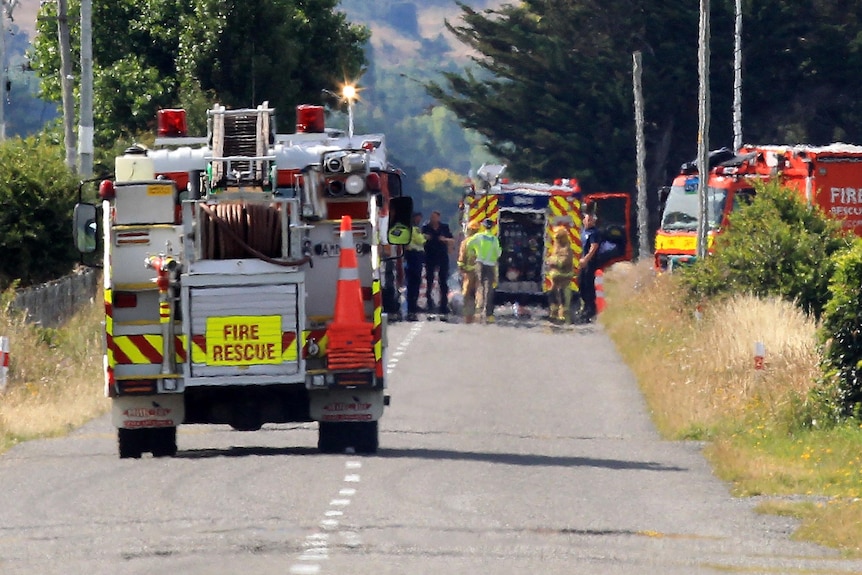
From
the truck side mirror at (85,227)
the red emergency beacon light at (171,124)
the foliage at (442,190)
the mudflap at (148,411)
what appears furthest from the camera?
the foliage at (442,190)

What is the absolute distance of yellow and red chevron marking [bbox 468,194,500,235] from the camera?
38656 mm

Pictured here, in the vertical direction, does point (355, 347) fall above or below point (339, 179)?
below

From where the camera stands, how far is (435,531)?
12.9 metres

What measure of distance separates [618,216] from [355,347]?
51.5 metres

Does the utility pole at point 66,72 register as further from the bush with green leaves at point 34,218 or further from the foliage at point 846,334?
the foliage at point 846,334

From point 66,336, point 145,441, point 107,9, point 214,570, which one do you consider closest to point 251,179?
point 145,441

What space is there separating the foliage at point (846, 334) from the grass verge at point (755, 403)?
36 cm

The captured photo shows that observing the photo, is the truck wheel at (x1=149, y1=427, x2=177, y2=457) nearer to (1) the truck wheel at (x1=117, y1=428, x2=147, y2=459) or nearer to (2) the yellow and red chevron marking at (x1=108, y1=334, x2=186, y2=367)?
(1) the truck wheel at (x1=117, y1=428, x2=147, y2=459)

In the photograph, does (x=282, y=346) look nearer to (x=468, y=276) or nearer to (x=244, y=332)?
(x=244, y=332)

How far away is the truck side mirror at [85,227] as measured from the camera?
1733 cm

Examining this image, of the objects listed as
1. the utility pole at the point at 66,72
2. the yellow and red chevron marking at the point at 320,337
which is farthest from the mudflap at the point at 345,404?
the utility pole at the point at 66,72

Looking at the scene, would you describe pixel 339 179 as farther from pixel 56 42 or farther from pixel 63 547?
pixel 56 42

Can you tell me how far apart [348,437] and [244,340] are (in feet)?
4.86

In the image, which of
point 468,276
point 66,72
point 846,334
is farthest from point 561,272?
point 846,334
